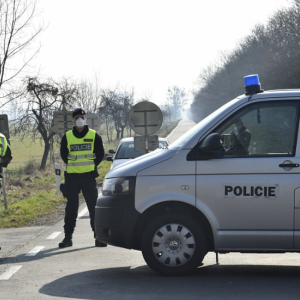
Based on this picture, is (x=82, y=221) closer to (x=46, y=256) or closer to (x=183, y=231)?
(x=46, y=256)

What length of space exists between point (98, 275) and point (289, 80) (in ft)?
145

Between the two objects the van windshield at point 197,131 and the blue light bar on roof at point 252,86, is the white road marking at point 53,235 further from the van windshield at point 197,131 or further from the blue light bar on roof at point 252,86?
the blue light bar on roof at point 252,86

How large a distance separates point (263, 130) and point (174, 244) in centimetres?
147

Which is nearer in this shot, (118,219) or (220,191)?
(220,191)

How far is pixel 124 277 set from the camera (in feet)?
23.6

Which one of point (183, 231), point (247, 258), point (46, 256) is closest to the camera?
point (183, 231)

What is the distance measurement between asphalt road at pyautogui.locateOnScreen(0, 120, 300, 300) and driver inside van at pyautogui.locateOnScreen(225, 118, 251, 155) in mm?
1277

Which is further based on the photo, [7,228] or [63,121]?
[63,121]

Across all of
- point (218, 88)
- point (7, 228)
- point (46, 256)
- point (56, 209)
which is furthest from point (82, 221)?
point (218, 88)

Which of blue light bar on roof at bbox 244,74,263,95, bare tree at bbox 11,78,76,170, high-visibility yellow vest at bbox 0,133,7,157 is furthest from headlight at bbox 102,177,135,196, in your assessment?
bare tree at bbox 11,78,76,170

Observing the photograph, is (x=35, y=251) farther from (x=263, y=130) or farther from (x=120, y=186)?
(x=263, y=130)

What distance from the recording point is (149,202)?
705cm

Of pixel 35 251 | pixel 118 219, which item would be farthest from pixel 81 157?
pixel 118 219

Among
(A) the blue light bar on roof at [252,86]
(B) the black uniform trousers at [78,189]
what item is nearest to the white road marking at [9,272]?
(B) the black uniform trousers at [78,189]
